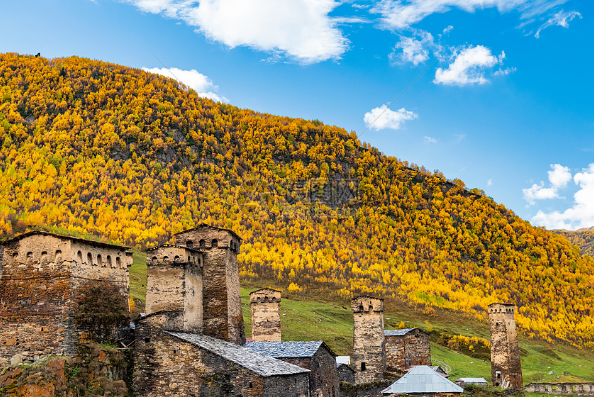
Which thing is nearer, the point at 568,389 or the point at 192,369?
the point at 192,369

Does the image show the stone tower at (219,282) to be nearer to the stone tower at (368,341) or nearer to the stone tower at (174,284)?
the stone tower at (174,284)

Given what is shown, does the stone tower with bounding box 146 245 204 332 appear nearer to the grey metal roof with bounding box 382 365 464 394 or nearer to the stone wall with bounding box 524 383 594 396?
the grey metal roof with bounding box 382 365 464 394

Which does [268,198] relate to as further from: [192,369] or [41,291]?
[41,291]

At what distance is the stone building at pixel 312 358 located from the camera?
3431cm

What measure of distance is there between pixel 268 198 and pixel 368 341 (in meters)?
123

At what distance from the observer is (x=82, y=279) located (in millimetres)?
Result: 25312

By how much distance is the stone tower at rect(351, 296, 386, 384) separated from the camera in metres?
47.6

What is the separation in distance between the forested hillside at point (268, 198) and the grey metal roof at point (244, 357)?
275 ft

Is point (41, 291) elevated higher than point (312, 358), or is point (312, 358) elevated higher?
point (41, 291)

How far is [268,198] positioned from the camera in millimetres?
170250

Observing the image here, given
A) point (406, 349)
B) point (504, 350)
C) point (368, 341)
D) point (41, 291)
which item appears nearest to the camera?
point (41, 291)

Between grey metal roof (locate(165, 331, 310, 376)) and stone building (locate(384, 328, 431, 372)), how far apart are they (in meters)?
25.9

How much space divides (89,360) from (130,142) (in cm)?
14314

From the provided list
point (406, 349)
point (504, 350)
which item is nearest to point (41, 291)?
point (406, 349)
